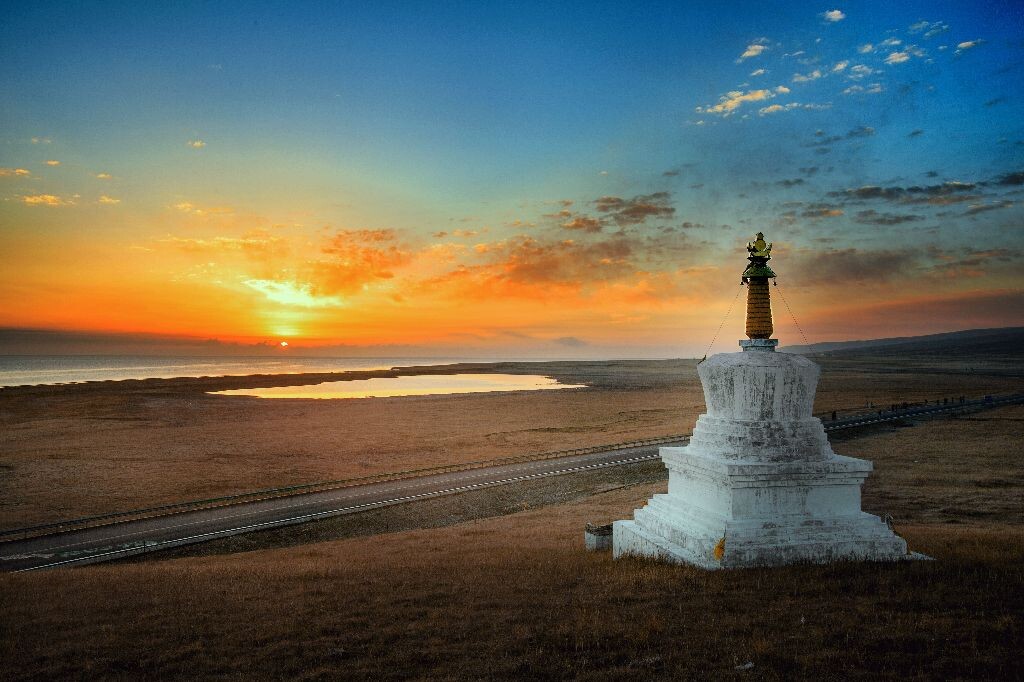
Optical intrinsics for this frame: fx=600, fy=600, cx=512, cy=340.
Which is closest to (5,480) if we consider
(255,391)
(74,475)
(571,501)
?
(74,475)

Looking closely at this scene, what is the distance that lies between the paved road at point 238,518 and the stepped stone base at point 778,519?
16813 mm

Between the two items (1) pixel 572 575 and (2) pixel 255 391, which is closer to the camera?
(1) pixel 572 575

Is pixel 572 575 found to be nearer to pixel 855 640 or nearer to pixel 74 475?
pixel 855 640

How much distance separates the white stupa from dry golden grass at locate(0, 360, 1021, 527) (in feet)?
78.3

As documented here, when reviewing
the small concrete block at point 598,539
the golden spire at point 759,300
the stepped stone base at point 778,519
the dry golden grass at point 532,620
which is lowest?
the small concrete block at point 598,539

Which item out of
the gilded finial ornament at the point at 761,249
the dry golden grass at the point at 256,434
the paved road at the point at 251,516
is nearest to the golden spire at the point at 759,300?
the gilded finial ornament at the point at 761,249

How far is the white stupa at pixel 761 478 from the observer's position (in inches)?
420

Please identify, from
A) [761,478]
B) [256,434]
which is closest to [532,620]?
[761,478]

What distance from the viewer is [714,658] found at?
22.1ft

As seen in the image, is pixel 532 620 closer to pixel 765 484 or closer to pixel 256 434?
pixel 765 484

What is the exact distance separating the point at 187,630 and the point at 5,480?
100.0ft

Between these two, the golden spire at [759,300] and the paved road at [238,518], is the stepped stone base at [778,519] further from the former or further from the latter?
the paved road at [238,518]

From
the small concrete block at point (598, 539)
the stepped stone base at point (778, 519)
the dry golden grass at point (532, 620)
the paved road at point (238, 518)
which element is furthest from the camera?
the paved road at point (238, 518)

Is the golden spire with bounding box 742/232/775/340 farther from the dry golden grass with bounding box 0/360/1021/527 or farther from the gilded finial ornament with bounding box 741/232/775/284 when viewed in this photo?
the dry golden grass with bounding box 0/360/1021/527
